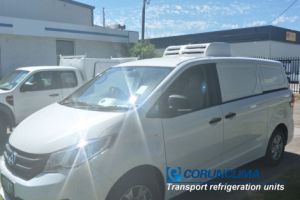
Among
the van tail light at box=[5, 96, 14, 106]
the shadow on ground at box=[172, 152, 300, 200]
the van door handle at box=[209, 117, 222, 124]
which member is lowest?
the shadow on ground at box=[172, 152, 300, 200]

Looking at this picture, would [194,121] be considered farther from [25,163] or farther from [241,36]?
[241,36]

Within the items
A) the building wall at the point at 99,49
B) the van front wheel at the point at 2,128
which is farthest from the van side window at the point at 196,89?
the building wall at the point at 99,49

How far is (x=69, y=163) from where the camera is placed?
311cm

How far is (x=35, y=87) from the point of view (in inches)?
331

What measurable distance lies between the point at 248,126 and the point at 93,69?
18.5 ft

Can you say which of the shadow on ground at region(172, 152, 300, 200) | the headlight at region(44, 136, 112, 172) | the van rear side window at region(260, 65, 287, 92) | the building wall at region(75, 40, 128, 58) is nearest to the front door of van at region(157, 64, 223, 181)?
the shadow on ground at region(172, 152, 300, 200)

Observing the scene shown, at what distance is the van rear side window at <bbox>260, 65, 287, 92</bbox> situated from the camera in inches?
223

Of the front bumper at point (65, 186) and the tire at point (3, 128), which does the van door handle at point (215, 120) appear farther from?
the tire at point (3, 128)

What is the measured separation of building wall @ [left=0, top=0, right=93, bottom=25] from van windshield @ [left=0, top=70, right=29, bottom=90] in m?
12.2

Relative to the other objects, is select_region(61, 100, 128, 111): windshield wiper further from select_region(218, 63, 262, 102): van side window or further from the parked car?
the parked car

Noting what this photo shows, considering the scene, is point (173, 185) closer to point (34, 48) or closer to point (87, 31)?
point (34, 48)

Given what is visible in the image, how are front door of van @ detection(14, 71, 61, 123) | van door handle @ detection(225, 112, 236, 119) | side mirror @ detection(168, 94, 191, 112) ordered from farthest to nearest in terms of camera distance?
1. front door of van @ detection(14, 71, 61, 123)
2. van door handle @ detection(225, 112, 236, 119)
3. side mirror @ detection(168, 94, 191, 112)

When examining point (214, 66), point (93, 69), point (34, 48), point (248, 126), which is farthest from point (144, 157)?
point (34, 48)

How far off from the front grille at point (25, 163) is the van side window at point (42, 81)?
5.01 metres
